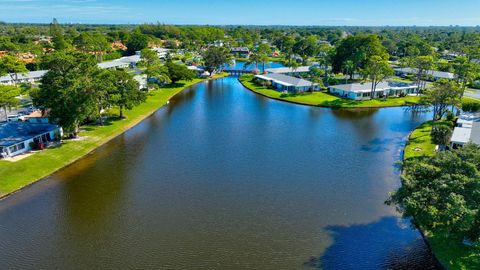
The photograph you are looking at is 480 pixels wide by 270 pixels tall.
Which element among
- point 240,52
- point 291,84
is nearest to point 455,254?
point 291,84

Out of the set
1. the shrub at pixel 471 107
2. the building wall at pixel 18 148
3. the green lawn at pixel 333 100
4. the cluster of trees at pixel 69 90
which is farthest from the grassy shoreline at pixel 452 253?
the green lawn at pixel 333 100

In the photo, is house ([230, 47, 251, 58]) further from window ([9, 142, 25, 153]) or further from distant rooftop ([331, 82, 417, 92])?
window ([9, 142, 25, 153])

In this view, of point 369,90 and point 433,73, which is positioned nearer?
point 369,90

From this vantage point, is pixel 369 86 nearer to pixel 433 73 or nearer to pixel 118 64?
pixel 433 73

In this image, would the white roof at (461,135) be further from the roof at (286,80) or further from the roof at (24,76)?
the roof at (24,76)

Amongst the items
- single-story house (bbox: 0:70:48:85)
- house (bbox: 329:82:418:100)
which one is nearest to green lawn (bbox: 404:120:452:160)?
house (bbox: 329:82:418:100)

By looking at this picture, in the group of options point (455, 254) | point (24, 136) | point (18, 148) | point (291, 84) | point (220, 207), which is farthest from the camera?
point (291, 84)
